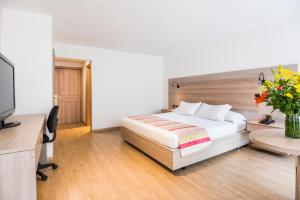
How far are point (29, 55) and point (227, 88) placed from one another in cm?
405

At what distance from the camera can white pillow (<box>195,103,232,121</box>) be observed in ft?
11.2

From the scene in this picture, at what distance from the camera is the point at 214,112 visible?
3.53 m

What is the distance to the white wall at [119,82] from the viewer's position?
462 centimetres

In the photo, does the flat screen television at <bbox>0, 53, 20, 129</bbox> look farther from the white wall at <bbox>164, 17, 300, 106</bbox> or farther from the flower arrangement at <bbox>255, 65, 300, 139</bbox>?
the white wall at <bbox>164, 17, 300, 106</bbox>

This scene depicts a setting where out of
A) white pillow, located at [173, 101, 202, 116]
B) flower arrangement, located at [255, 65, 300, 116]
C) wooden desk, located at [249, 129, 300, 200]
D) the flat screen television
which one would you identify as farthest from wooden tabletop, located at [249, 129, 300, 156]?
white pillow, located at [173, 101, 202, 116]

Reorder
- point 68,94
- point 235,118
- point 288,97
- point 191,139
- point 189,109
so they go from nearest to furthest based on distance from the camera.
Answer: point 288,97 → point 191,139 → point 235,118 → point 189,109 → point 68,94

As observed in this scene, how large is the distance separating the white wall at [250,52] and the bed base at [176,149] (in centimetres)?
157

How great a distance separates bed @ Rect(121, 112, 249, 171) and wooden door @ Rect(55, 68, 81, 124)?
3320 mm

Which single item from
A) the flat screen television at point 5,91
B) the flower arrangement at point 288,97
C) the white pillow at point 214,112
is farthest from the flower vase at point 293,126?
the flat screen television at point 5,91

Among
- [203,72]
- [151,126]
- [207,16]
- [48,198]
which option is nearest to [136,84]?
[203,72]

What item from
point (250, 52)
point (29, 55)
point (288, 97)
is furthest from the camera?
point (250, 52)

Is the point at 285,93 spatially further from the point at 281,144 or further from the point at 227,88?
the point at 227,88

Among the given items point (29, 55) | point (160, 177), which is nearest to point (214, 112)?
point (160, 177)

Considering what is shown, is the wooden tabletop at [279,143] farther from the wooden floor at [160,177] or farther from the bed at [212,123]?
the bed at [212,123]
